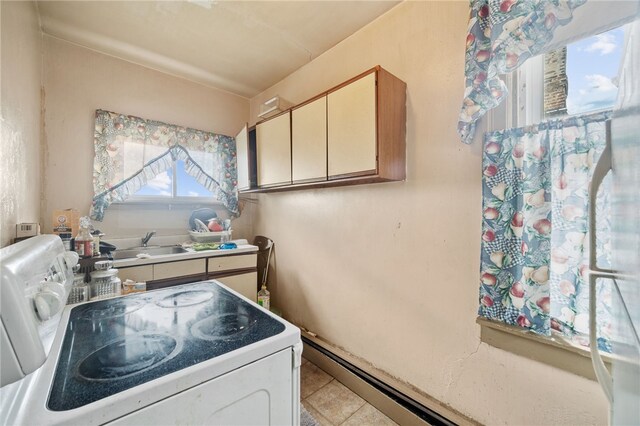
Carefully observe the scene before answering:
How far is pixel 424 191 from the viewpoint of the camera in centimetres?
154

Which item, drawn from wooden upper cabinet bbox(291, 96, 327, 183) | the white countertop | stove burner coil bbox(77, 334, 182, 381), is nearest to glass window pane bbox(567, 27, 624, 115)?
wooden upper cabinet bbox(291, 96, 327, 183)

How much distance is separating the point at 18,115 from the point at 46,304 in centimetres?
121

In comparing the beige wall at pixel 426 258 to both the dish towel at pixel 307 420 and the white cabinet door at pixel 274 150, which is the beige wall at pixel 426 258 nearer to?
the white cabinet door at pixel 274 150

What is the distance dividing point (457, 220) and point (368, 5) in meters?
1.47

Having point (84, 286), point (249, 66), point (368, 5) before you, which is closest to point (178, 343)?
point (84, 286)

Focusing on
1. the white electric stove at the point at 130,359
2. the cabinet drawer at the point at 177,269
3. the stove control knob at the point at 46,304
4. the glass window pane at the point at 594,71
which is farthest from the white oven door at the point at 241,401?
the cabinet drawer at the point at 177,269

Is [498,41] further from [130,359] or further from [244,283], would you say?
[244,283]

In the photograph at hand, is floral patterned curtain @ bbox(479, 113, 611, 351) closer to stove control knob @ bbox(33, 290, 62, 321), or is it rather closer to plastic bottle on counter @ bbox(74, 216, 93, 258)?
stove control knob @ bbox(33, 290, 62, 321)

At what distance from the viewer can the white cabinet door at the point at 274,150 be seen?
2.09 metres

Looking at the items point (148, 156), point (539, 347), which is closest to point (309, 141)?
point (148, 156)

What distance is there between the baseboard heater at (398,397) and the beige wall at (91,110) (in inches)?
77.1

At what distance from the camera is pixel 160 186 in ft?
8.20

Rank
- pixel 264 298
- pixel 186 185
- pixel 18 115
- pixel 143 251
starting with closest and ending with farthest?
pixel 18 115
pixel 143 251
pixel 264 298
pixel 186 185

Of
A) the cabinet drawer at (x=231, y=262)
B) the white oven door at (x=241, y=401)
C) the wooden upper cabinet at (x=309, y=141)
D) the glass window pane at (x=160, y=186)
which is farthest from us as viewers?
the glass window pane at (x=160, y=186)
